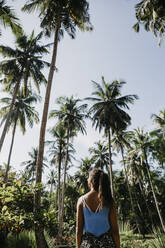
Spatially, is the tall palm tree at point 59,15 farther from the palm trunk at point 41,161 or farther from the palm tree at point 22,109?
the palm tree at point 22,109

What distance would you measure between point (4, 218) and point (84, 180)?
26847 mm

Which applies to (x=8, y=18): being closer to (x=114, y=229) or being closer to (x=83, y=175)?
(x=114, y=229)

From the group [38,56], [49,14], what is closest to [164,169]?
[38,56]

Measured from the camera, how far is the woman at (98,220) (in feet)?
6.43

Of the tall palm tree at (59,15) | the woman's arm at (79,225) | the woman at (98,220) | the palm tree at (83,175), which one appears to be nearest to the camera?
the woman at (98,220)

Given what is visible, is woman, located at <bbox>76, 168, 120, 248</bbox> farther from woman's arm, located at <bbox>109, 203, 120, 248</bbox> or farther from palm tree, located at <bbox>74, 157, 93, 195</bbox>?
palm tree, located at <bbox>74, 157, 93, 195</bbox>

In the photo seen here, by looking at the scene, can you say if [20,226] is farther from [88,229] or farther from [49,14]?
[49,14]

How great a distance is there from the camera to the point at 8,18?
440 inches

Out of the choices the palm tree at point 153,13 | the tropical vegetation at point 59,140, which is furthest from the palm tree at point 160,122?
the palm tree at point 153,13

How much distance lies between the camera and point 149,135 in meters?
25.4

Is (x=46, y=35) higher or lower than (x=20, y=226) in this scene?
higher

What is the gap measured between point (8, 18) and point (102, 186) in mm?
13130

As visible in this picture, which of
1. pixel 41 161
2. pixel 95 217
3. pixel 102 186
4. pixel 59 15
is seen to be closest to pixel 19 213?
pixel 41 161

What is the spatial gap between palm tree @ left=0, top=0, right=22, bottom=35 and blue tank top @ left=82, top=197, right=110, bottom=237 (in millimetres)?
13026
